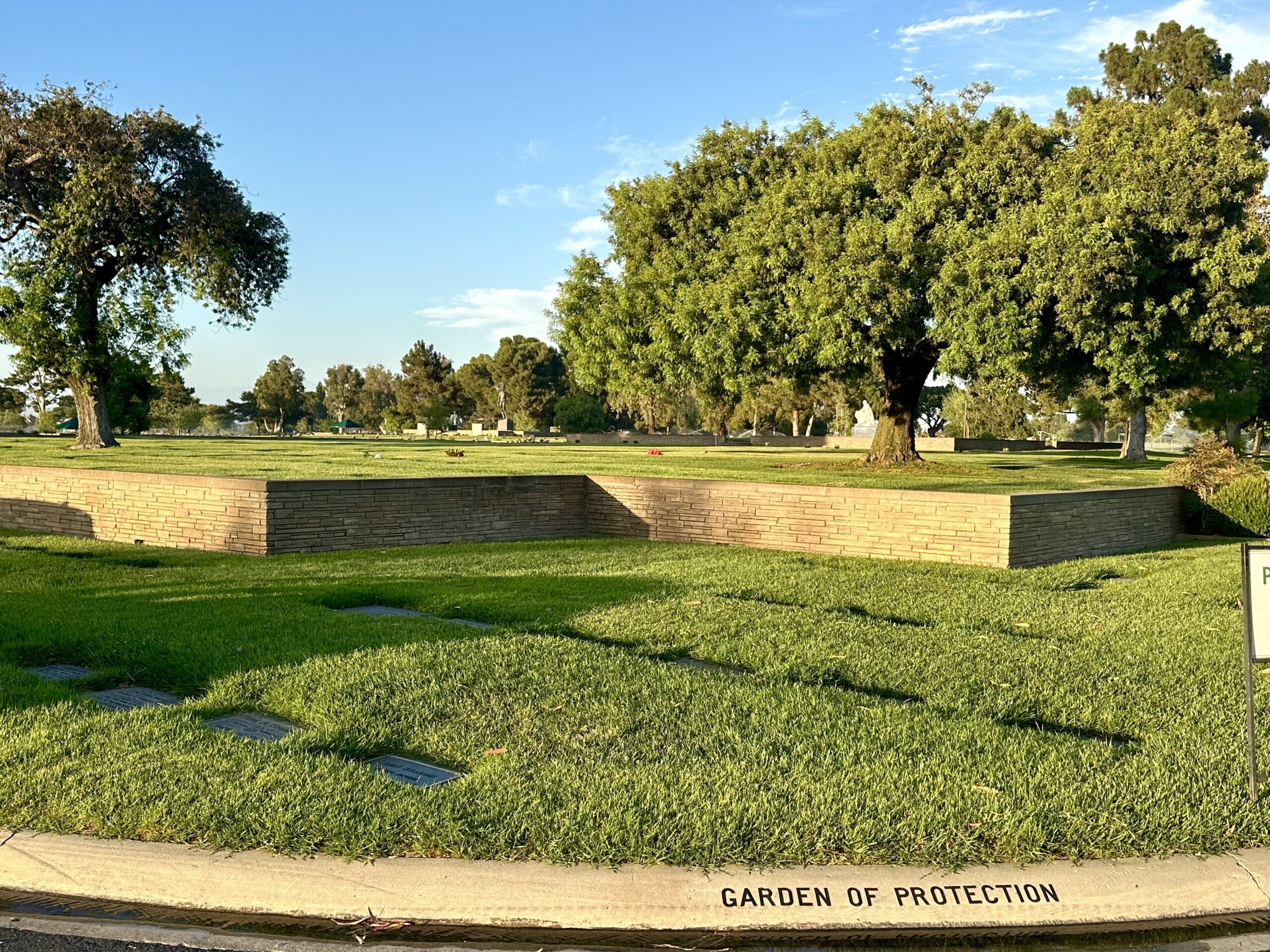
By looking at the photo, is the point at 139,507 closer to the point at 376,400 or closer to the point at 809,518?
the point at 809,518

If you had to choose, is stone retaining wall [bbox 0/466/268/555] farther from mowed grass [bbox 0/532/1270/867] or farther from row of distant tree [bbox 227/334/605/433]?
row of distant tree [bbox 227/334/605/433]

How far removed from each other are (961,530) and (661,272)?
15.3 m

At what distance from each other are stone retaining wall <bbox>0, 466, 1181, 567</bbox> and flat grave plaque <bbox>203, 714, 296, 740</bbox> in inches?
274

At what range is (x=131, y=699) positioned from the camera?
242 inches

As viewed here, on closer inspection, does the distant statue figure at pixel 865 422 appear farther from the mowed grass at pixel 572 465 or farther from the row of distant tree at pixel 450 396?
the mowed grass at pixel 572 465

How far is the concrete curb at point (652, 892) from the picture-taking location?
145 inches

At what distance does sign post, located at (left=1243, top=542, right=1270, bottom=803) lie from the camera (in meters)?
4.71

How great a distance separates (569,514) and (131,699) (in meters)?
9.44

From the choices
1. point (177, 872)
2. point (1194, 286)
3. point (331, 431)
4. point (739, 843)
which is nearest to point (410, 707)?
point (177, 872)

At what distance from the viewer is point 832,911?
3.72 meters

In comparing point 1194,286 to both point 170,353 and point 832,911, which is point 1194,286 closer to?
point 832,911

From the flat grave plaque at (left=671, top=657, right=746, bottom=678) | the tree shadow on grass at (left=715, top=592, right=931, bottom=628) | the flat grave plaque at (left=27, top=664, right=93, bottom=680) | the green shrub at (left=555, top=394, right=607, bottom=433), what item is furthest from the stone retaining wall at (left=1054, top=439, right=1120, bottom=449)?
the flat grave plaque at (left=27, top=664, right=93, bottom=680)

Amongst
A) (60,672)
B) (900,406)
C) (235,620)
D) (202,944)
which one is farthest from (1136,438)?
(202,944)

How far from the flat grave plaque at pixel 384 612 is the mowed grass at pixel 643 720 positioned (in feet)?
0.60
